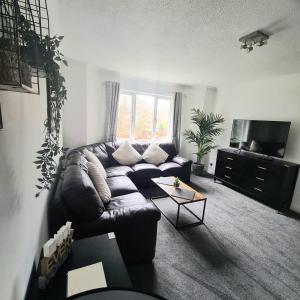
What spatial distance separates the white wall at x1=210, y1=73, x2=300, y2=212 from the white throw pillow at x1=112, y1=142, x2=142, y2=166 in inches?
92.9

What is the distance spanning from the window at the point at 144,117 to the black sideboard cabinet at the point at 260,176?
1.78m

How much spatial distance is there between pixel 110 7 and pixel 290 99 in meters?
3.38

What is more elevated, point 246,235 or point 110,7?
point 110,7

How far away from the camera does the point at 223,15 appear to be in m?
1.61

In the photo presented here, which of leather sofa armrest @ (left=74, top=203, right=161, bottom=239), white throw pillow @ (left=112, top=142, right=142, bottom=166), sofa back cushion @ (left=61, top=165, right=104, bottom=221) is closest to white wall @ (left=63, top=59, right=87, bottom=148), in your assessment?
white throw pillow @ (left=112, top=142, right=142, bottom=166)

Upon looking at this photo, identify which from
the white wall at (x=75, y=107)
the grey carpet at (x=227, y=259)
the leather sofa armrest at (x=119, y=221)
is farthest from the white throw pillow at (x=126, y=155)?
the leather sofa armrest at (x=119, y=221)

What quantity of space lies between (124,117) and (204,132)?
2.06 metres

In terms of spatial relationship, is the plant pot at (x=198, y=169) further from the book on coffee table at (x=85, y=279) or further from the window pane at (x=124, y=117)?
the book on coffee table at (x=85, y=279)

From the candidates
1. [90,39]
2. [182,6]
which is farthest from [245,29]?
[90,39]

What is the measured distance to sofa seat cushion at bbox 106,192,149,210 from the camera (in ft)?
7.01

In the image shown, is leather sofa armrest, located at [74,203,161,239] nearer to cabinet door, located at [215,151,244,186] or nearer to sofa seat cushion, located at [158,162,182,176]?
sofa seat cushion, located at [158,162,182,176]

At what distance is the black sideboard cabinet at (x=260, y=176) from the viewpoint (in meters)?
3.05

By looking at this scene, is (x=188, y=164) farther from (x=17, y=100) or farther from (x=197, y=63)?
(x=17, y=100)

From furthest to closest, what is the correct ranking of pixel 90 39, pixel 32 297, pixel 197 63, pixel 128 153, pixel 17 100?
pixel 128 153, pixel 197 63, pixel 90 39, pixel 32 297, pixel 17 100
